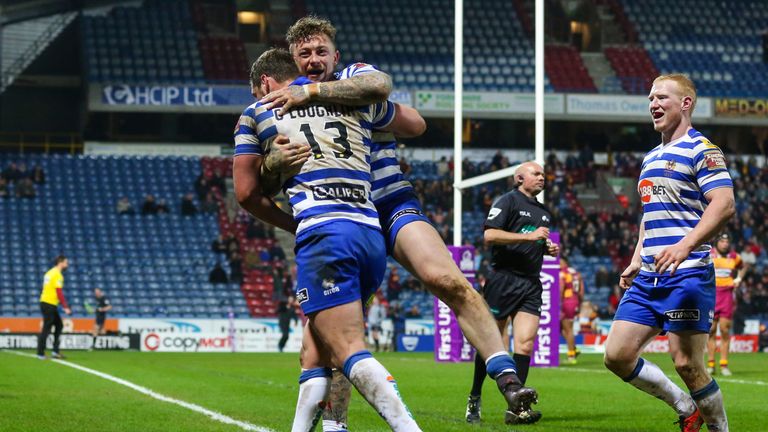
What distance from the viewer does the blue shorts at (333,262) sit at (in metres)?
5.93

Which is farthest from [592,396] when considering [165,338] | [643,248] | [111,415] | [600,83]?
[600,83]

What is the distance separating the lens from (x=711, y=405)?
7.69 meters

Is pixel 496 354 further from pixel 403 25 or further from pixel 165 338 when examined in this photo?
pixel 403 25

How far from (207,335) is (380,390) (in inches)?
1095

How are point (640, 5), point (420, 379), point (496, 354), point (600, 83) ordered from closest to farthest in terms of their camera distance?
1. point (496, 354)
2. point (420, 379)
3. point (600, 83)
4. point (640, 5)

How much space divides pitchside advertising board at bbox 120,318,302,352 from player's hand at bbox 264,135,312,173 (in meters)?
26.9

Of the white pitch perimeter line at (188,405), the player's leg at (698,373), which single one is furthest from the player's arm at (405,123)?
the white pitch perimeter line at (188,405)

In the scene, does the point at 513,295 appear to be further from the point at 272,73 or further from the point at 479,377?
Answer: the point at 272,73

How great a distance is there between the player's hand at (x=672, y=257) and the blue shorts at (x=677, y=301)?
1.67 ft

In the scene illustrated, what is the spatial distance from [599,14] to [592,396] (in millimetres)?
39180

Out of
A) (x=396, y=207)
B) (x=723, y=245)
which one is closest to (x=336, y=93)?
(x=396, y=207)

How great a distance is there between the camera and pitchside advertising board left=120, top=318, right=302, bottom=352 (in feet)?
107

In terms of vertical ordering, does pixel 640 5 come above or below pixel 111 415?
above

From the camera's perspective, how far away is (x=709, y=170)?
7391 millimetres
